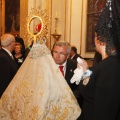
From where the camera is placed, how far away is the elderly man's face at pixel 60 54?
3467mm

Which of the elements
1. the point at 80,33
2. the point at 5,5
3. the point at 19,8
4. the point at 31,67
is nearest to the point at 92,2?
the point at 80,33

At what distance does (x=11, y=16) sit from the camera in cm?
1026

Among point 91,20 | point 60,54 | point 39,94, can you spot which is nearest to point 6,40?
point 60,54

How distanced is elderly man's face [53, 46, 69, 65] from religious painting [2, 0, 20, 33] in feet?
21.5

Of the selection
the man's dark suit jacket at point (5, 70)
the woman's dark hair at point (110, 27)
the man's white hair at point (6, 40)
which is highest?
the woman's dark hair at point (110, 27)

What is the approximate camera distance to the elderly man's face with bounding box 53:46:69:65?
347 centimetres

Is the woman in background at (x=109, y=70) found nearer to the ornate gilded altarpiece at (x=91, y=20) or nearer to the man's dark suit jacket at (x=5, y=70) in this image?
the man's dark suit jacket at (x=5, y=70)

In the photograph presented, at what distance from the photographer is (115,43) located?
6.15 ft

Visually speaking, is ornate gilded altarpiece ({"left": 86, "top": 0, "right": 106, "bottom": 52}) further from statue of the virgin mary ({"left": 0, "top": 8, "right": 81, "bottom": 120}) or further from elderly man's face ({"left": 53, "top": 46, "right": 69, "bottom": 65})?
statue of the virgin mary ({"left": 0, "top": 8, "right": 81, "bottom": 120})

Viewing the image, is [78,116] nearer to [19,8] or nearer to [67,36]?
[67,36]

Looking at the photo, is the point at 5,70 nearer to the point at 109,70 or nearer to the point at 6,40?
the point at 6,40

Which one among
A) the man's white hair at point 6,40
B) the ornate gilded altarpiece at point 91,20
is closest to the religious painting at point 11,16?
the ornate gilded altarpiece at point 91,20

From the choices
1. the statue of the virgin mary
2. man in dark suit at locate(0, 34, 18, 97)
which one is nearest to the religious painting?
man in dark suit at locate(0, 34, 18, 97)

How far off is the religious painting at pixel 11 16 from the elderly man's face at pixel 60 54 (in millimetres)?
6554
